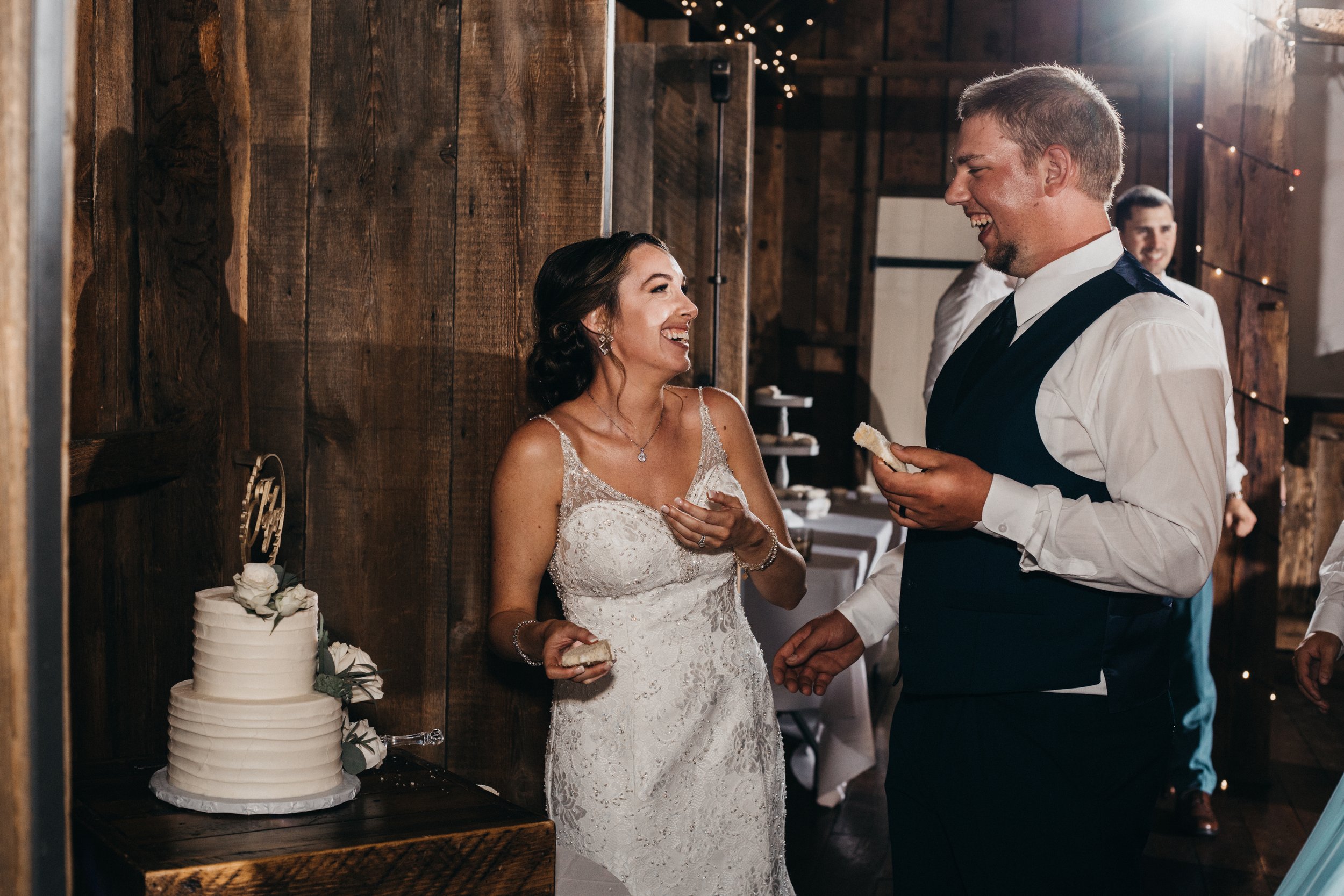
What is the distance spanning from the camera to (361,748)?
1.78m

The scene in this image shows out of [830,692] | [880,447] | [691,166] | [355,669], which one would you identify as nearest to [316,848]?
[355,669]

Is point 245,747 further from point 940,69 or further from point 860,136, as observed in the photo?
point 860,136

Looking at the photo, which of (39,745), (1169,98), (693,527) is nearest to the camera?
(39,745)

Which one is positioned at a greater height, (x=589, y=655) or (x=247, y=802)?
(x=589, y=655)

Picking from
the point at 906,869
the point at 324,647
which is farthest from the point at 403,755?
the point at 906,869

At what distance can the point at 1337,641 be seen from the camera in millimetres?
1854

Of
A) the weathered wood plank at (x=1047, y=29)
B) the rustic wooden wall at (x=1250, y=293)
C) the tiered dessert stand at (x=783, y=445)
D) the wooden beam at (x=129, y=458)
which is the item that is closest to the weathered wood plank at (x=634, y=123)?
the tiered dessert stand at (x=783, y=445)

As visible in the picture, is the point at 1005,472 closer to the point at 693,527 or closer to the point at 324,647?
the point at 693,527

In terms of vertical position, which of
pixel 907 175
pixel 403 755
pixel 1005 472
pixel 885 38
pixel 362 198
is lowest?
pixel 403 755

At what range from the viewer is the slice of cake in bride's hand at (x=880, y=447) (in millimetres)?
1571

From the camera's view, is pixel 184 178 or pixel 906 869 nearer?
pixel 906 869

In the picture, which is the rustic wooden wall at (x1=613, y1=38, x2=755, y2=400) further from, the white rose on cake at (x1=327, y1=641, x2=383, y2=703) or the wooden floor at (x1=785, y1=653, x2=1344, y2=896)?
the white rose on cake at (x1=327, y1=641, x2=383, y2=703)

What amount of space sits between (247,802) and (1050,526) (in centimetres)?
108

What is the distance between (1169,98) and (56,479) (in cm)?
429
